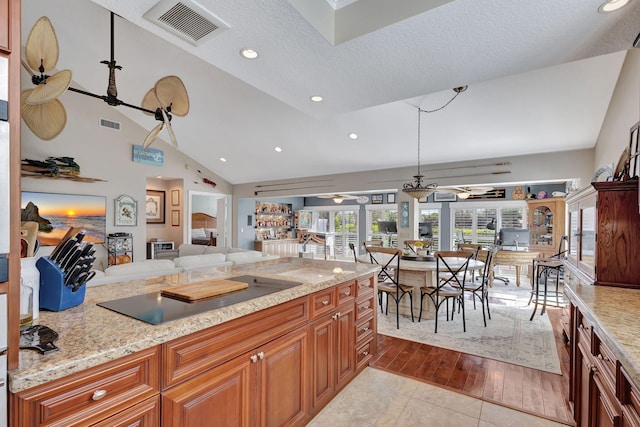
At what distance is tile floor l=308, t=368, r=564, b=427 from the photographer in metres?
2.11

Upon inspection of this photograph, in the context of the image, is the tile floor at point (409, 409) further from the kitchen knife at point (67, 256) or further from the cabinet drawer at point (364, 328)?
the kitchen knife at point (67, 256)

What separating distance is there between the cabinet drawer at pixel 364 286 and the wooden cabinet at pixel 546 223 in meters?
6.05

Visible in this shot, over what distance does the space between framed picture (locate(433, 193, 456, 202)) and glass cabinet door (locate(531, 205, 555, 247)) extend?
2109 mm

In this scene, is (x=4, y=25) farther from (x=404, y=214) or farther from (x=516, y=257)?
(x=516, y=257)

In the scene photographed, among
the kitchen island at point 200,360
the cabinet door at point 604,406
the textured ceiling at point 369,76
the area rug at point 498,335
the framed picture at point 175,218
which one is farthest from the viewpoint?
the framed picture at point 175,218

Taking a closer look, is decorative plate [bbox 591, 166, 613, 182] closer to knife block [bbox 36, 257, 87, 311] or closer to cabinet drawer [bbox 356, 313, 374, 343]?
cabinet drawer [bbox 356, 313, 374, 343]

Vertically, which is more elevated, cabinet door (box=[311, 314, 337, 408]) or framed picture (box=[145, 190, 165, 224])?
framed picture (box=[145, 190, 165, 224])

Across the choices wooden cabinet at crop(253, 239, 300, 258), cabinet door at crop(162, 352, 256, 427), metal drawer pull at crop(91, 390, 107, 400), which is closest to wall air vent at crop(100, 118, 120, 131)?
wooden cabinet at crop(253, 239, 300, 258)

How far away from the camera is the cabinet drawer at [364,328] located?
2.61m

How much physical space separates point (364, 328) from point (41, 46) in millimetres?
3207

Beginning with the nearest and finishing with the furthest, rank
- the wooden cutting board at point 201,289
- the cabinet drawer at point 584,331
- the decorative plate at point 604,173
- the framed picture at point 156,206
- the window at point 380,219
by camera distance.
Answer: the cabinet drawer at point 584,331 < the wooden cutting board at point 201,289 < the decorative plate at point 604,173 < the framed picture at point 156,206 < the window at point 380,219

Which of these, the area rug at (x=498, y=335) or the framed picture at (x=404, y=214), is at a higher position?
the framed picture at (x=404, y=214)

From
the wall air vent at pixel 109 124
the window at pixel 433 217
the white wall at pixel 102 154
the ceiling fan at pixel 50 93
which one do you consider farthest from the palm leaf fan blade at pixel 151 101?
the window at pixel 433 217

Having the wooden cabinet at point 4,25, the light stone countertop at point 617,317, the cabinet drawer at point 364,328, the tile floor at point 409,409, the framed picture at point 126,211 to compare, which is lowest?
the tile floor at point 409,409
